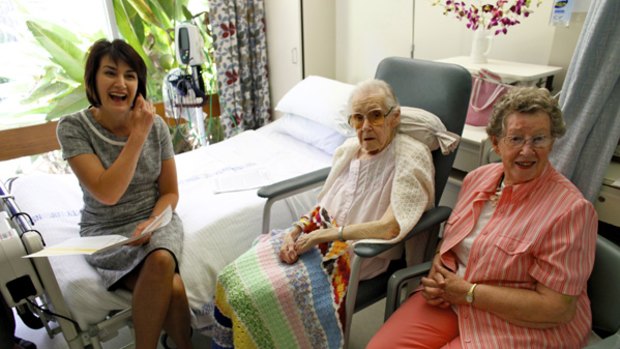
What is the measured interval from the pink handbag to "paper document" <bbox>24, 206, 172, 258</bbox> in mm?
1368

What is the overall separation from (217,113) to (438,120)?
226cm

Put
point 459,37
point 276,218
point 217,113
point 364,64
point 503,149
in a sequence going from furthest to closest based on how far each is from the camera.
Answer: point 217,113
point 364,64
point 459,37
point 276,218
point 503,149

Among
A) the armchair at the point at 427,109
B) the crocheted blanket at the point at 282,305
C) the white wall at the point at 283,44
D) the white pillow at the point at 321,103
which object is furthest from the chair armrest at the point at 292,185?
the white wall at the point at 283,44

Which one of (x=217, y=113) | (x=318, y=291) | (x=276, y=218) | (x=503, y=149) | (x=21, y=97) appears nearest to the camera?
(x=503, y=149)

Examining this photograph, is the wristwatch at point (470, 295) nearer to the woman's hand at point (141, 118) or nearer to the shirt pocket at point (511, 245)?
the shirt pocket at point (511, 245)

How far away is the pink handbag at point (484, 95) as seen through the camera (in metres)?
1.74

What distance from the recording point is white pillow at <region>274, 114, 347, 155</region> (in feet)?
7.51

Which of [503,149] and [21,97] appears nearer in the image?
[503,149]

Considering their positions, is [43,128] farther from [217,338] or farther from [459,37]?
[459,37]

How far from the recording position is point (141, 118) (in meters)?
1.48

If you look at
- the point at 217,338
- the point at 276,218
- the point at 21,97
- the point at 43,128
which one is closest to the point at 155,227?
the point at 217,338

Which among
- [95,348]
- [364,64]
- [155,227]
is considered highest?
[364,64]

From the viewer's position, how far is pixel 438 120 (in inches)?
60.1

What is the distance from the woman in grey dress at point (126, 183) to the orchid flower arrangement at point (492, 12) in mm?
1513
